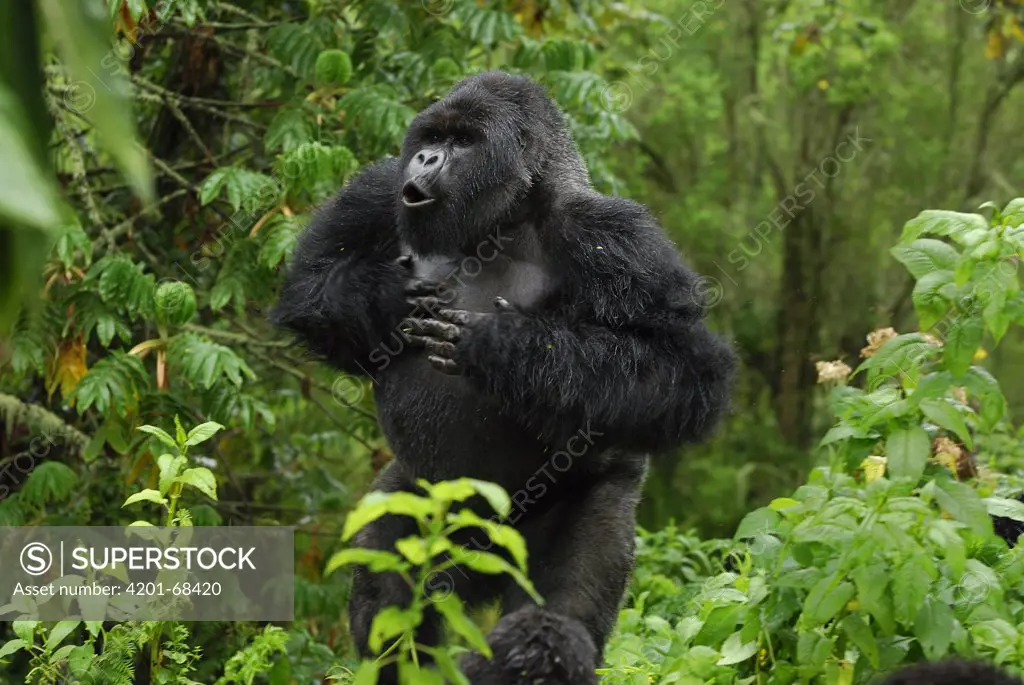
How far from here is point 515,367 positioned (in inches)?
123

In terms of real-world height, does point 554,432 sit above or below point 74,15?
above

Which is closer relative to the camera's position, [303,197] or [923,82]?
[303,197]

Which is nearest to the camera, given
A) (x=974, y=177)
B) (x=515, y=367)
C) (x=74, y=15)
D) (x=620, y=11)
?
(x=74, y=15)

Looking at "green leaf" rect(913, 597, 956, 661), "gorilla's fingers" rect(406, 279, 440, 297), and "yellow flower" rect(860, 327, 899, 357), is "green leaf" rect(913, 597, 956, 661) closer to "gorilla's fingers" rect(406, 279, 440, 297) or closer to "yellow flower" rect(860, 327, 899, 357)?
"yellow flower" rect(860, 327, 899, 357)

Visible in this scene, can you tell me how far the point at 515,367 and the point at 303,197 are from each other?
1838 mm

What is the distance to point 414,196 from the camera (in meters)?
3.34

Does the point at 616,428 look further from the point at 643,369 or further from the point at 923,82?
the point at 923,82

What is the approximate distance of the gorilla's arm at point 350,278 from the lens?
11.4 feet

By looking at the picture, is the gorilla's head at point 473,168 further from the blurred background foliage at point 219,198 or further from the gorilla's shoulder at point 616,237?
the blurred background foliage at point 219,198

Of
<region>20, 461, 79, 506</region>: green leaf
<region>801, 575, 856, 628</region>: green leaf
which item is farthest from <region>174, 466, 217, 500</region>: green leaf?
<region>20, 461, 79, 506</region>: green leaf

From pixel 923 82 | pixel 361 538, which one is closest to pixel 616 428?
pixel 361 538

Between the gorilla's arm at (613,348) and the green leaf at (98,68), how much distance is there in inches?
90.7

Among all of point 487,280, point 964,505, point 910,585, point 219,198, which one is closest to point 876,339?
point 487,280

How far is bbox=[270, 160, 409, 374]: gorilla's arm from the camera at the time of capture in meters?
3.47
